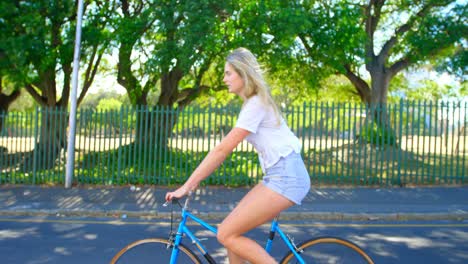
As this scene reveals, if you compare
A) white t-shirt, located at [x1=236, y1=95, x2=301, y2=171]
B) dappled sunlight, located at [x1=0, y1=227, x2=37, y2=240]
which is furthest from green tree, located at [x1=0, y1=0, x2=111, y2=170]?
white t-shirt, located at [x1=236, y1=95, x2=301, y2=171]

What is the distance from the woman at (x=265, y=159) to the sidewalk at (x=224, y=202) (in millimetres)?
5674

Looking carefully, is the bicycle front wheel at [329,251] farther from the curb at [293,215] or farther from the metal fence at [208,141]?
the metal fence at [208,141]

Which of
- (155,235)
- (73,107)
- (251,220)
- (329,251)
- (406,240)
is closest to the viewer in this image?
(251,220)

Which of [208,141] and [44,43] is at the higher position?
[44,43]

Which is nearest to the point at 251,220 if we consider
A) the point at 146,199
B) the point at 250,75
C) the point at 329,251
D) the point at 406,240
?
the point at 329,251

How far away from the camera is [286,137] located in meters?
3.14

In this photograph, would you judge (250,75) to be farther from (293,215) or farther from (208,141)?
(208,141)

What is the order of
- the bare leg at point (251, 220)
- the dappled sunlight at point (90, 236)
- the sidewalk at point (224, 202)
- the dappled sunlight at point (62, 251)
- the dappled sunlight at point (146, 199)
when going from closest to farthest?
the bare leg at point (251, 220)
the dappled sunlight at point (62, 251)
the dappled sunlight at point (90, 236)
the sidewalk at point (224, 202)
the dappled sunlight at point (146, 199)

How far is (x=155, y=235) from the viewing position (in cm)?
707

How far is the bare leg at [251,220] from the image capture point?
121 inches

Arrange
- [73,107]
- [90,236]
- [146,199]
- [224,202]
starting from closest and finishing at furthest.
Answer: [90,236], [224,202], [146,199], [73,107]

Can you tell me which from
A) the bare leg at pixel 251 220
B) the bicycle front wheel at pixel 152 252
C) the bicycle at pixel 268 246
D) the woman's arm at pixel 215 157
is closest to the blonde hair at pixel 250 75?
the woman's arm at pixel 215 157

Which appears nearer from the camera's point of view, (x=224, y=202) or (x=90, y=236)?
(x=90, y=236)

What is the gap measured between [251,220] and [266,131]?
57 centimetres
